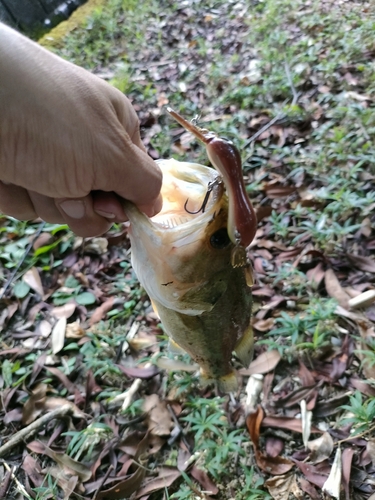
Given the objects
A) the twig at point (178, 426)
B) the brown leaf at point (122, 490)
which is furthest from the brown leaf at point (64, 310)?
the brown leaf at point (122, 490)

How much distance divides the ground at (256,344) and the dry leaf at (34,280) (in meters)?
0.01

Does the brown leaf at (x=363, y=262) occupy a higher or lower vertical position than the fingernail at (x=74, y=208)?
lower

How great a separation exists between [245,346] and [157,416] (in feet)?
3.30

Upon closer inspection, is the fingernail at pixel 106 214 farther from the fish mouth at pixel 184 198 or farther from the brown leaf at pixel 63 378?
the brown leaf at pixel 63 378

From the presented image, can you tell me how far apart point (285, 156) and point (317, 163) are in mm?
355

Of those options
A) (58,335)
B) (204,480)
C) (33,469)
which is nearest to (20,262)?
(58,335)

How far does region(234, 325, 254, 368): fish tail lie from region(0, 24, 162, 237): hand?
0.78 m

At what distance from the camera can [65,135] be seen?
1.44 meters

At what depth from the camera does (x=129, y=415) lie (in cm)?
281

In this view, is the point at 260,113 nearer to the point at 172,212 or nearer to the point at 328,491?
the point at 172,212

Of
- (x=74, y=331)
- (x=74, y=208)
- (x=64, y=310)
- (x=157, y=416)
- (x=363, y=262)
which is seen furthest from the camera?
(x=64, y=310)

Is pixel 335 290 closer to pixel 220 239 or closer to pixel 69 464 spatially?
pixel 220 239

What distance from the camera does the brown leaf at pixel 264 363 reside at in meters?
2.78

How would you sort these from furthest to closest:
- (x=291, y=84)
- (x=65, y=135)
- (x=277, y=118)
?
(x=291, y=84)
(x=277, y=118)
(x=65, y=135)
